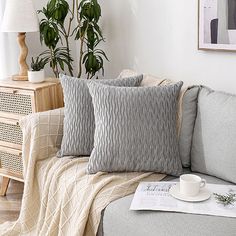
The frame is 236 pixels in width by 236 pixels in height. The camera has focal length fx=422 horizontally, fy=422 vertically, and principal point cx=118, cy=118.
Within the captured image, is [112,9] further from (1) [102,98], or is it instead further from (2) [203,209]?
(2) [203,209]

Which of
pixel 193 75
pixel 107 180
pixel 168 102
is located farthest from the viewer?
pixel 193 75

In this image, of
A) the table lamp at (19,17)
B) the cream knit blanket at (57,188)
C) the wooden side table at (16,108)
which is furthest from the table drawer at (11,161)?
the table lamp at (19,17)

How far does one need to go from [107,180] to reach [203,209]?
19.4 inches

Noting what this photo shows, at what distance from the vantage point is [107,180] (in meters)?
2.02

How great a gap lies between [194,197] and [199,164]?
391mm

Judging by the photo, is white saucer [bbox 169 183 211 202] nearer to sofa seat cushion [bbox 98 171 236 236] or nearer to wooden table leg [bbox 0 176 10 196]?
sofa seat cushion [bbox 98 171 236 236]

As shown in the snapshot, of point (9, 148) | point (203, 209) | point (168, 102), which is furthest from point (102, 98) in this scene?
point (9, 148)

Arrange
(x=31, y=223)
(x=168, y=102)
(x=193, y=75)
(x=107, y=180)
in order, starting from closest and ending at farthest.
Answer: (x=107, y=180) → (x=168, y=102) → (x=31, y=223) → (x=193, y=75)

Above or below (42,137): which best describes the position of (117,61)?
above

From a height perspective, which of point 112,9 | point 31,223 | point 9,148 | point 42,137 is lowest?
point 31,223

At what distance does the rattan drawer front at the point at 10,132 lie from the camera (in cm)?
289

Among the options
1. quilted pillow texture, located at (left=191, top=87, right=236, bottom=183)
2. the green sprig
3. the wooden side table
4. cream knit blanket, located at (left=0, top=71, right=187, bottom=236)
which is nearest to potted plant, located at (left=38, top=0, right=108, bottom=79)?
the wooden side table

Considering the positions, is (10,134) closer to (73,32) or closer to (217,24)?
(73,32)

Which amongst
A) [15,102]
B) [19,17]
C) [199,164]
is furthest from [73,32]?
[199,164]
